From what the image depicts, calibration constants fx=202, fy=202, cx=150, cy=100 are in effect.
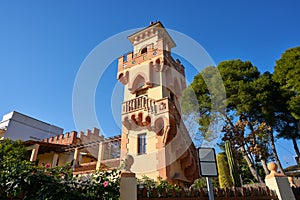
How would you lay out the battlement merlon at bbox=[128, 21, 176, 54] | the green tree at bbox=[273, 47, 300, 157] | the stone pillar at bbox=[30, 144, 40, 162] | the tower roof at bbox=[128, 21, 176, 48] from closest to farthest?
1. the green tree at bbox=[273, 47, 300, 157]
2. the stone pillar at bbox=[30, 144, 40, 162]
3. the battlement merlon at bbox=[128, 21, 176, 54]
4. the tower roof at bbox=[128, 21, 176, 48]

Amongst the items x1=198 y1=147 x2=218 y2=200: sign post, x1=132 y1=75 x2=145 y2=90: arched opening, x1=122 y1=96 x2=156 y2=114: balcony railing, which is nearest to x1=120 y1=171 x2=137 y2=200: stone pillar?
x1=198 y1=147 x2=218 y2=200: sign post

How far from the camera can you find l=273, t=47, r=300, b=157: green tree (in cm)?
1088

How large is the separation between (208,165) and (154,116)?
7465 mm

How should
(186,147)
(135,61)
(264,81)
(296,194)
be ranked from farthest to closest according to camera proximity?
1. (135,61)
2. (264,81)
3. (186,147)
4. (296,194)

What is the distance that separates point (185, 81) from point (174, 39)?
11.0ft

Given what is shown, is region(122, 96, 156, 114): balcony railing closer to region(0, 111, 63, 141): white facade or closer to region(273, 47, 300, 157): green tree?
region(273, 47, 300, 157): green tree

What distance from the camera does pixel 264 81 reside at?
41.1 ft

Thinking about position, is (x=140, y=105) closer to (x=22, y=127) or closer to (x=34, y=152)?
(x=34, y=152)

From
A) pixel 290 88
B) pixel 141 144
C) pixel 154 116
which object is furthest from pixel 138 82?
pixel 290 88

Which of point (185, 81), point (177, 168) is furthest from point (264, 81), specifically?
point (177, 168)

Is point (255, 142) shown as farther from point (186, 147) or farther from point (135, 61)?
point (135, 61)

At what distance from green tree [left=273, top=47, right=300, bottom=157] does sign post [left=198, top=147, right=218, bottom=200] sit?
33.5ft

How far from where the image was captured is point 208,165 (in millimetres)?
3064

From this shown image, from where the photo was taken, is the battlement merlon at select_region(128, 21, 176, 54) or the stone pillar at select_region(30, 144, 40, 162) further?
the battlement merlon at select_region(128, 21, 176, 54)
